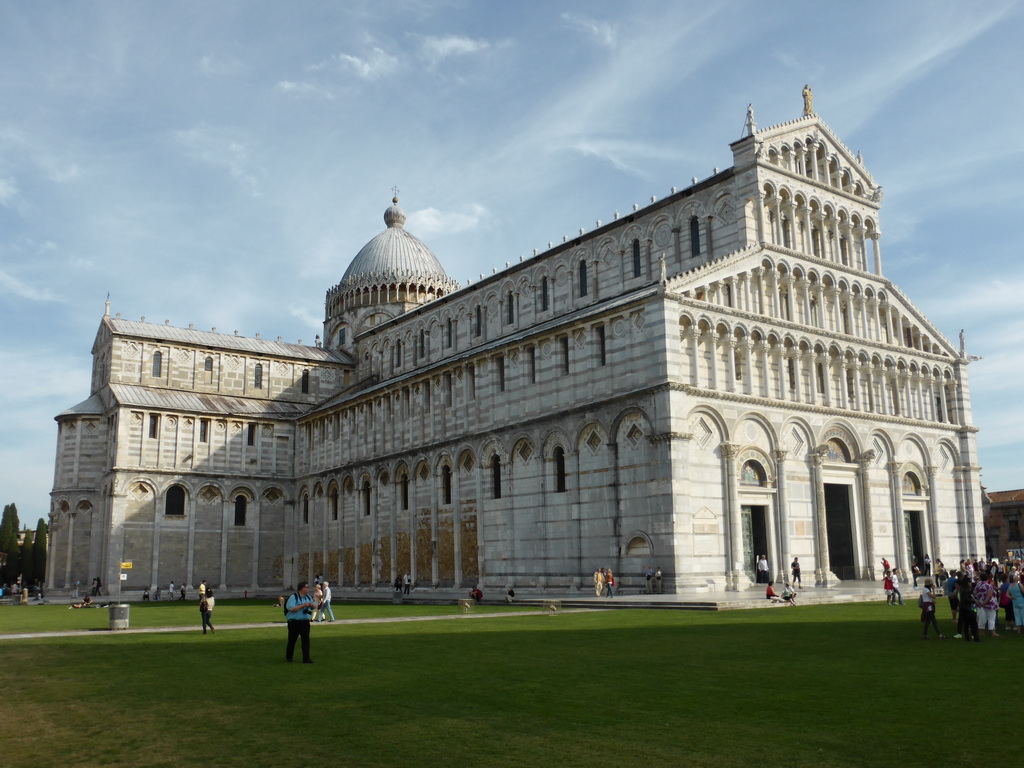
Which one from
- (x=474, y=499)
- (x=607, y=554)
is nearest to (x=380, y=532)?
(x=474, y=499)

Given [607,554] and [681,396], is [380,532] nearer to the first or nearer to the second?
[607,554]

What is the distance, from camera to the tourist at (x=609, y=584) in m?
36.6

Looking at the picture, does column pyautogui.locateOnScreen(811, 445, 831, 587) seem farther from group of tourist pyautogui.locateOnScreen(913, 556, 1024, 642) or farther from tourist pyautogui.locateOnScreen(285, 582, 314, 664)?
tourist pyautogui.locateOnScreen(285, 582, 314, 664)

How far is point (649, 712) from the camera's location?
38.8 feet

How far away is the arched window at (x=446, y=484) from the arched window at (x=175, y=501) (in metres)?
22.1

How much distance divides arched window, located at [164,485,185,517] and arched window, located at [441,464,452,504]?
2206 cm

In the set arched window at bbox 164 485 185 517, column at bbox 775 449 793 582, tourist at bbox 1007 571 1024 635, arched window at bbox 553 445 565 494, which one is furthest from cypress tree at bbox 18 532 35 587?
tourist at bbox 1007 571 1024 635

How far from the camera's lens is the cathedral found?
3900 centimetres

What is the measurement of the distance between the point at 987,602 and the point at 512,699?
43.7ft

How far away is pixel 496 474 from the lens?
46.7 m

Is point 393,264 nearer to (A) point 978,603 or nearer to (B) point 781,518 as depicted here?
(B) point 781,518

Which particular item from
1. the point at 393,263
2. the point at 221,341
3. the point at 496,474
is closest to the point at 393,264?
the point at 393,263

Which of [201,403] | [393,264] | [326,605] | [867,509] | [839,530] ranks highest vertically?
[393,264]

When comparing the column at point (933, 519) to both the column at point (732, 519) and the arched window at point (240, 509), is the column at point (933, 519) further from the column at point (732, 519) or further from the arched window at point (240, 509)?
the arched window at point (240, 509)
